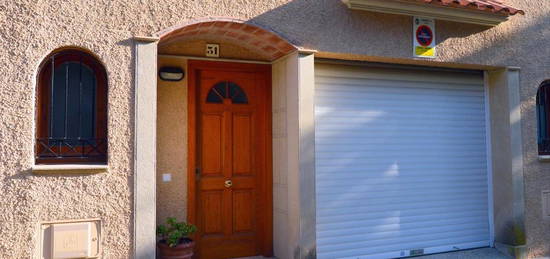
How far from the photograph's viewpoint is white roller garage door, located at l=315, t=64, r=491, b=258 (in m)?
7.56

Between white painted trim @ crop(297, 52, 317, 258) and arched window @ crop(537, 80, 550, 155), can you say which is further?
arched window @ crop(537, 80, 550, 155)

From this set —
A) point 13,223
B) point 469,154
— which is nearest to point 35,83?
point 13,223

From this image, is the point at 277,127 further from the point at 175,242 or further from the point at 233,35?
the point at 175,242

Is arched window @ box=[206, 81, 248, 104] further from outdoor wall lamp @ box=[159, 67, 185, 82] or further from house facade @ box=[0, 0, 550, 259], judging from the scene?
outdoor wall lamp @ box=[159, 67, 185, 82]

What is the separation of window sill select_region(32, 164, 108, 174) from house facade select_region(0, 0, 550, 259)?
0.06 feet

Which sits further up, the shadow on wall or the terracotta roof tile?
the terracotta roof tile

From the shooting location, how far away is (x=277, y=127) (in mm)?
7559

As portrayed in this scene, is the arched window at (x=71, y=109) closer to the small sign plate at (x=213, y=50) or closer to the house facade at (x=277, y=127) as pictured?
the house facade at (x=277, y=127)

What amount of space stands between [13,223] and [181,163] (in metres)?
2.58

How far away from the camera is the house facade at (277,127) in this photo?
550cm

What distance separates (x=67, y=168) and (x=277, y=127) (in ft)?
11.5

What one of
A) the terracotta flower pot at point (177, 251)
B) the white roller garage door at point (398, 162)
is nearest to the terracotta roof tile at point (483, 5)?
the white roller garage door at point (398, 162)

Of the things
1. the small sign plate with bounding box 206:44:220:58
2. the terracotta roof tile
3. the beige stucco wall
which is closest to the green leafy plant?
the beige stucco wall

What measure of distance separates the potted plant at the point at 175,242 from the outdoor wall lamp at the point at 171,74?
2.35 m
